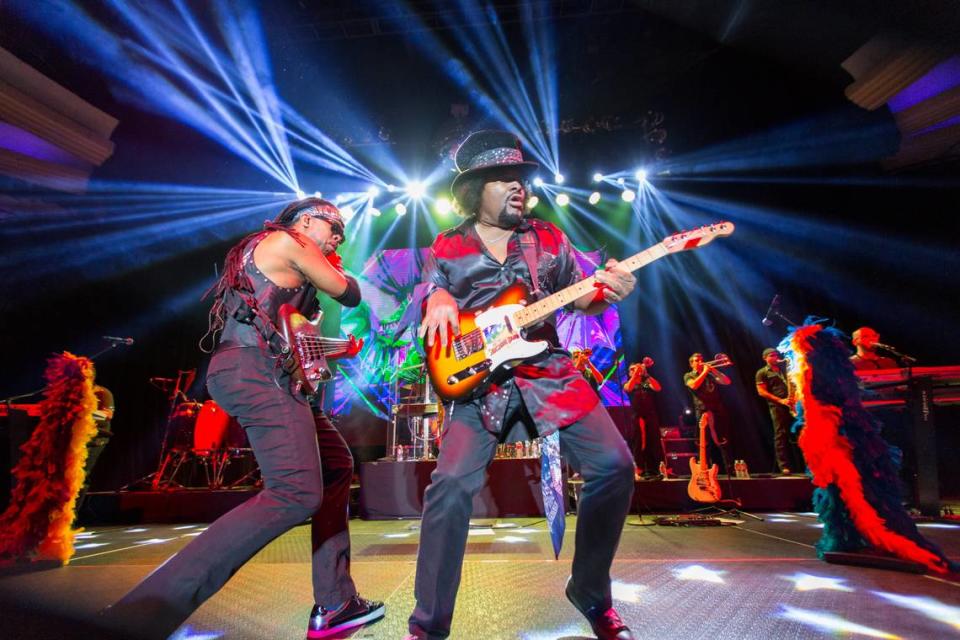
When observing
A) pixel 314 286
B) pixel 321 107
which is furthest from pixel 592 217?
pixel 314 286

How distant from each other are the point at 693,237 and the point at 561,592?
1.96 meters

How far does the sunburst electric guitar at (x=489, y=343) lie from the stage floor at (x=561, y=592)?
104 cm

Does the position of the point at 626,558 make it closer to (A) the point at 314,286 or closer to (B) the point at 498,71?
(A) the point at 314,286

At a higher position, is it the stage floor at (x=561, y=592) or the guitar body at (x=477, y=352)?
the guitar body at (x=477, y=352)

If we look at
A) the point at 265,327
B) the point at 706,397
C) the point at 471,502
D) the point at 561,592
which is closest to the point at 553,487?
the point at 471,502

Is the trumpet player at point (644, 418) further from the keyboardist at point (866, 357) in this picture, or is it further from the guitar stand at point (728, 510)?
the keyboardist at point (866, 357)

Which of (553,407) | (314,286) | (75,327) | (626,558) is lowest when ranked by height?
(626,558)

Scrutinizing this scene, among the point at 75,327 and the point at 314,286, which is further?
the point at 75,327

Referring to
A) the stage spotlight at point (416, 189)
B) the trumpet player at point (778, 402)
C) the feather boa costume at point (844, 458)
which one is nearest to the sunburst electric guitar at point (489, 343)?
the feather boa costume at point (844, 458)

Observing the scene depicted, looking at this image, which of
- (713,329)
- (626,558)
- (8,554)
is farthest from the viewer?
(713,329)

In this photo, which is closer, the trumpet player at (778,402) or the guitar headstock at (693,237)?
the guitar headstock at (693,237)

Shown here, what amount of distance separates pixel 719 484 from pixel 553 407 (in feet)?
18.2

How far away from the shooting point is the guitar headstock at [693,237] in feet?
7.38

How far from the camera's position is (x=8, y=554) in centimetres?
391
